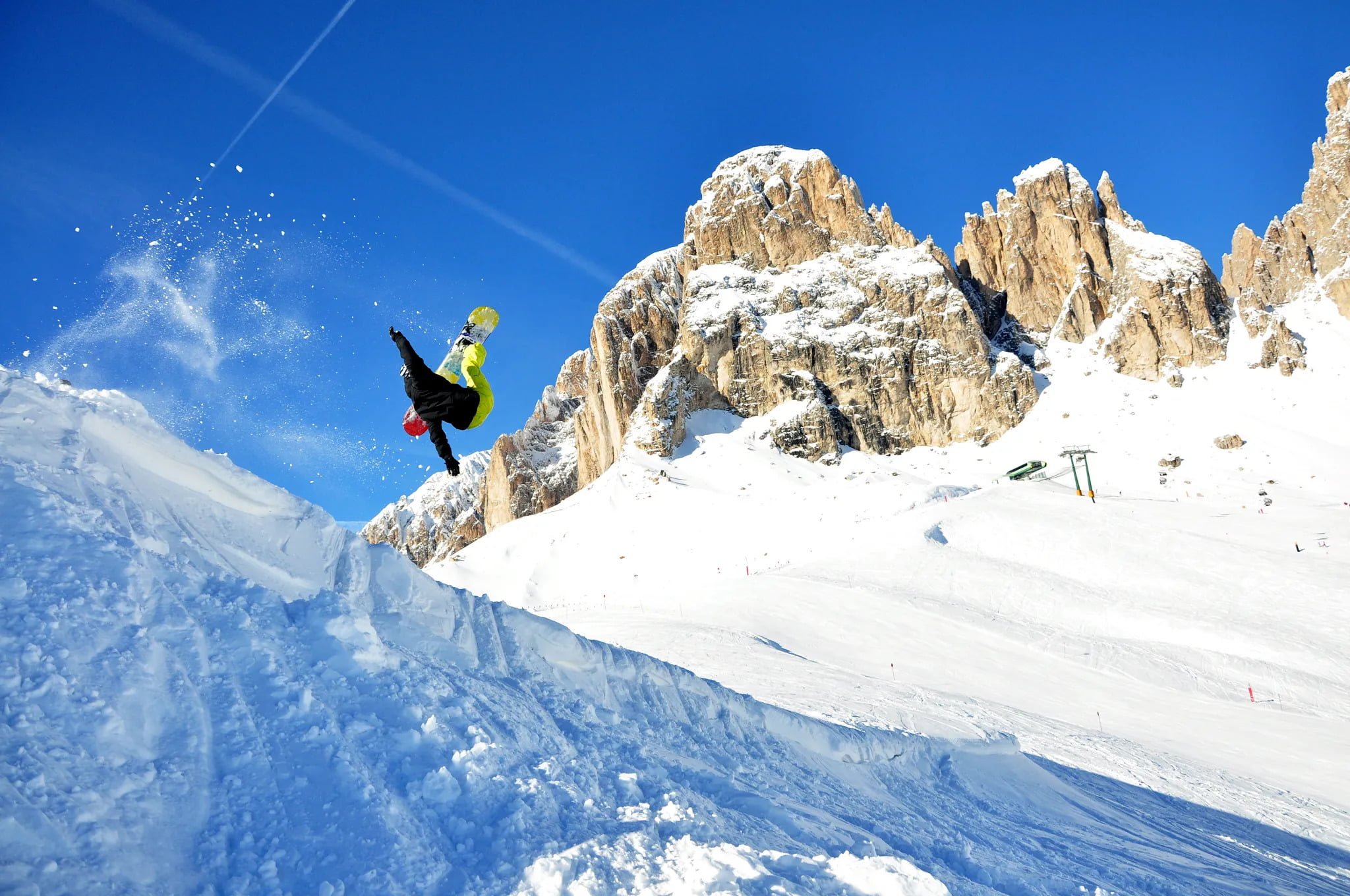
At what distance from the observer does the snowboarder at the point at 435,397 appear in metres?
9.38

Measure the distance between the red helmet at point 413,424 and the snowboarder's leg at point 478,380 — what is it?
60 cm

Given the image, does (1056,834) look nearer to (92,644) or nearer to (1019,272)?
(92,644)

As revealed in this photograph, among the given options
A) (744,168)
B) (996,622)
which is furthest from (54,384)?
(744,168)

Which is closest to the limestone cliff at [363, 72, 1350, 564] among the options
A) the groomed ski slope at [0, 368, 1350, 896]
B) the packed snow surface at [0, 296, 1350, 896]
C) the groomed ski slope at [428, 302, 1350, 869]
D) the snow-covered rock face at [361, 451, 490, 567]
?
the snow-covered rock face at [361, 451, 490, 567]

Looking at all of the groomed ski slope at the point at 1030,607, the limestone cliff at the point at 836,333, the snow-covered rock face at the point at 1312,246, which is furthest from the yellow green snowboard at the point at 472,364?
the snow-covered rock face at the point at 1312,246

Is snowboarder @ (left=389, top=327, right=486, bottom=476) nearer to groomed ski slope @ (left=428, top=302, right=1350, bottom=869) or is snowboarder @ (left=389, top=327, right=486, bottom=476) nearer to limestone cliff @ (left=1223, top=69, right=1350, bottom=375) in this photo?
groomed ski slope @ (left=428, top=302, right=1350, bottom=869)

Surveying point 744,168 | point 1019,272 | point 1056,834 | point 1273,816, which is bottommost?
point 1273,816

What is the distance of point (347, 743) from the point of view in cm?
498

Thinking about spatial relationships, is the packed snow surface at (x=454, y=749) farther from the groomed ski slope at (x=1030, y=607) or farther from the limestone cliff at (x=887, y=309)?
the limestone cliff at (x=887, y=309)

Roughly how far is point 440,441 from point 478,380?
1.00m

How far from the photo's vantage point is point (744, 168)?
114 meters

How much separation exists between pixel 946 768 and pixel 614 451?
9028cm

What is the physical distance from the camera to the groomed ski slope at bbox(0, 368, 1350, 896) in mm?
4016

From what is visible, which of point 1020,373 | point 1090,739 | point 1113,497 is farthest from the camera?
point 1020,373
